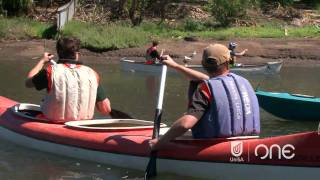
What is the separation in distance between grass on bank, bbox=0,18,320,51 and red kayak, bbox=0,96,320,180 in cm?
1695

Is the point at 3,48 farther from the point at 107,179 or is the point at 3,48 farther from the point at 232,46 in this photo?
the point at 107,179

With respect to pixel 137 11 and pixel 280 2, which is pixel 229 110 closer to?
pixel 137 11

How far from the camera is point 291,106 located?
497 inches

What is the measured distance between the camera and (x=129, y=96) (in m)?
16.0

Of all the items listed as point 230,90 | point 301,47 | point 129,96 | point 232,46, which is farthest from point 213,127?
point 301,47

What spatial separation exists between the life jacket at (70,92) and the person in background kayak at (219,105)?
1914 mm

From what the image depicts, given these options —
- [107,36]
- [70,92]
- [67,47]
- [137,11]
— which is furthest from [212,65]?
[137,11]

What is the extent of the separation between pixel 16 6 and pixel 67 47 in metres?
23.3

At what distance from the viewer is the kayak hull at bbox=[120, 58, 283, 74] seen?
821 inches

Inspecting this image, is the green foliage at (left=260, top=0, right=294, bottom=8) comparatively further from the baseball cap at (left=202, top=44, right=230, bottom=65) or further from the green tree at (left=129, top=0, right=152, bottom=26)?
the baseball cap at (left=202, top=44, right=230, bottom=65)

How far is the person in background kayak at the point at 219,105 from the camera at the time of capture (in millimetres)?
7074

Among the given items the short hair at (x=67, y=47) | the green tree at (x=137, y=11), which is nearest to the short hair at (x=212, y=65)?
the short hair at (x=67, y=47)

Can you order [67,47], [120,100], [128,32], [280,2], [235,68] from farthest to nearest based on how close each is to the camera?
[280,2]
[128,32]
[235,68]
[120,100]
[67,47]

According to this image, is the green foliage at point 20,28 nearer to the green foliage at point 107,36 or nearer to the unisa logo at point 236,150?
the green foliage at point 107,36
